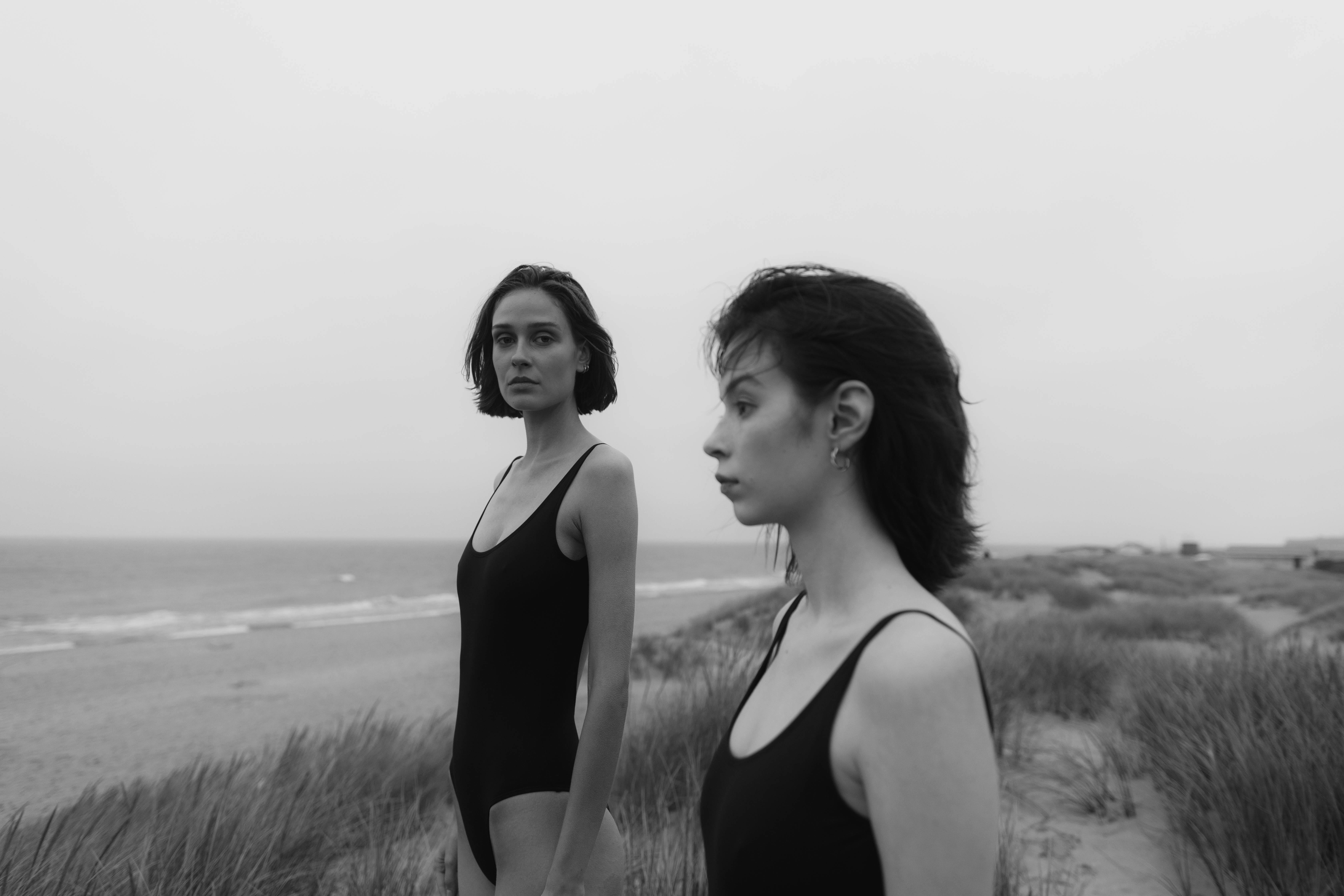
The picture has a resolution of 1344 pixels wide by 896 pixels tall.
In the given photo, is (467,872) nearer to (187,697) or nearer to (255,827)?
(255,827)

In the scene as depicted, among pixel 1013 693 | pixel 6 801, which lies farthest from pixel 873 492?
pixel 6 801

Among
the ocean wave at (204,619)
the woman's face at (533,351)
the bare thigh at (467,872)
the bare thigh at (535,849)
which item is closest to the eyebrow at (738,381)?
the woman's face at (533,351)

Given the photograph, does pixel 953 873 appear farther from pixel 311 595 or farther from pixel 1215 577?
pixel 311 595

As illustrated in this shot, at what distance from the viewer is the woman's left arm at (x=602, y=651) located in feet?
5.30

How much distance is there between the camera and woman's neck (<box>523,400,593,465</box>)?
1963mm

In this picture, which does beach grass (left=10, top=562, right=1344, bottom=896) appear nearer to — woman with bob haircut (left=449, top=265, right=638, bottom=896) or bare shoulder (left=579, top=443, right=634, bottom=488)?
woman with bob haircut (left=449, top=265, right=638, bottom=896)

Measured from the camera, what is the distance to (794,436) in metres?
1.05

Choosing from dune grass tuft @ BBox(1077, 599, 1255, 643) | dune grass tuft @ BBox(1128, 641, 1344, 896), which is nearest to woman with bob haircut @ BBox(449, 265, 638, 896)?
dune grass tuft @ BBox(1128, 641, 1344, 896)

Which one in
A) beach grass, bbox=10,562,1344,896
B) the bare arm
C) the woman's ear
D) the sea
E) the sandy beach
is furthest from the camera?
the sea

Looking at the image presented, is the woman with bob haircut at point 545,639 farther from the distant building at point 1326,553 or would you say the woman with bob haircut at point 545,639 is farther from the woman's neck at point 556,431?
the distant building at point 1326,553

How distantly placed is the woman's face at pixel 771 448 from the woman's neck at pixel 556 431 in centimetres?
91

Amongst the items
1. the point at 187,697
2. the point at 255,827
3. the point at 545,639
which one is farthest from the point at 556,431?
the point at 187,697

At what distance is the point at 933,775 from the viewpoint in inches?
31.8

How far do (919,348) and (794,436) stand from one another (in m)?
0.21
